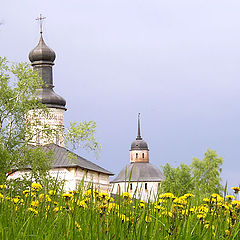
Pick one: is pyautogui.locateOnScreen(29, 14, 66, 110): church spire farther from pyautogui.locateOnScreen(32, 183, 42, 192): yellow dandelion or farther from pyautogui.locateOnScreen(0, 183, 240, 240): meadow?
pyautogui.locateOnScreen(0, 183, 240, 240): meadow

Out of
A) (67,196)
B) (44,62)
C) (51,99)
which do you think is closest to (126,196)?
(67,196)

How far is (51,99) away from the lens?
64.2 metres

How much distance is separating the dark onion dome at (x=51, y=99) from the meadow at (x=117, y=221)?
5946 centimetres

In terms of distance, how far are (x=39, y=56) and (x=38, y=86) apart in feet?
83.5

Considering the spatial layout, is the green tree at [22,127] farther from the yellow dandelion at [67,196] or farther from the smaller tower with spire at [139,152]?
the smaller tower with spire at [139,152]

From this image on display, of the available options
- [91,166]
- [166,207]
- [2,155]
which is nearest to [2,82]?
[2,155]

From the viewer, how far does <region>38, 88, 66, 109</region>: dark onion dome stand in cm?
6398

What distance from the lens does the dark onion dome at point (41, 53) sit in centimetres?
6045

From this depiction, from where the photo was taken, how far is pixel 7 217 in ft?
13.7

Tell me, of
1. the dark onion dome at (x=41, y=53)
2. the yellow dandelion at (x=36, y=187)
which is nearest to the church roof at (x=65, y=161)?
the dark onion dome at (x=41, y=53)

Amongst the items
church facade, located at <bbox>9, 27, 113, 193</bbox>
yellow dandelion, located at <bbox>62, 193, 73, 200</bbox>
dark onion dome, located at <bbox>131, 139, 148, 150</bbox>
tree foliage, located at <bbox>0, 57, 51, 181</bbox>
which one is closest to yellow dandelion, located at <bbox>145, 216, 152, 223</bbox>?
yellow dandelion, located at <bbox>62, 193, 73, 200</bbox>

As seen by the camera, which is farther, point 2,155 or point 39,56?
point 39,56

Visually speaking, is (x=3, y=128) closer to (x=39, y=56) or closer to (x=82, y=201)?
(x=39, y=56)

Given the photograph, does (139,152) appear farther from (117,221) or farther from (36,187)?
(117,221)
